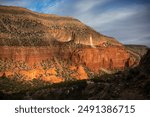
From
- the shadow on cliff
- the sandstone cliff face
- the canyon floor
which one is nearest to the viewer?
the shadow on cliff

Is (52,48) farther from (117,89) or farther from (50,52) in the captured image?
(117,89)

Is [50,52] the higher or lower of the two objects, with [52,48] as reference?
lower

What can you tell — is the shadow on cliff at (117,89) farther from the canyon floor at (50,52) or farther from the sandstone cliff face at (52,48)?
the sandstone cliff face at (52,48)

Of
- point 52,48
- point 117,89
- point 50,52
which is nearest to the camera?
point 117,89

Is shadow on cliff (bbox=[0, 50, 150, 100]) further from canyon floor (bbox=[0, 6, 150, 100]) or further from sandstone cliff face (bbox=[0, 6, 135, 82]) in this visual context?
sandstone cliff face (bbox=[0, 6, 135, 82])

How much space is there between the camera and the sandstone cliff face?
434 feet

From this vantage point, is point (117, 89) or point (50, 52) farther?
point (50, 52)

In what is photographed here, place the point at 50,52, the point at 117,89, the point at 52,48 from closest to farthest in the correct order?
the point at 117,89
the point at 50,52
the point at 52,48

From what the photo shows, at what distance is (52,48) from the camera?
5807 inches

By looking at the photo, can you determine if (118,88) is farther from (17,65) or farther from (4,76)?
(17,65)

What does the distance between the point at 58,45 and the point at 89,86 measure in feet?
358

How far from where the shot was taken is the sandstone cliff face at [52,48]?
13214 cm

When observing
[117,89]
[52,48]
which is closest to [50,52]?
[52,48]

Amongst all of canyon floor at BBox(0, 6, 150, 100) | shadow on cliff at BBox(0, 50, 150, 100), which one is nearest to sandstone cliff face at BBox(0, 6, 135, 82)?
canyon floor at BBox(0, 6, 150, 100)
